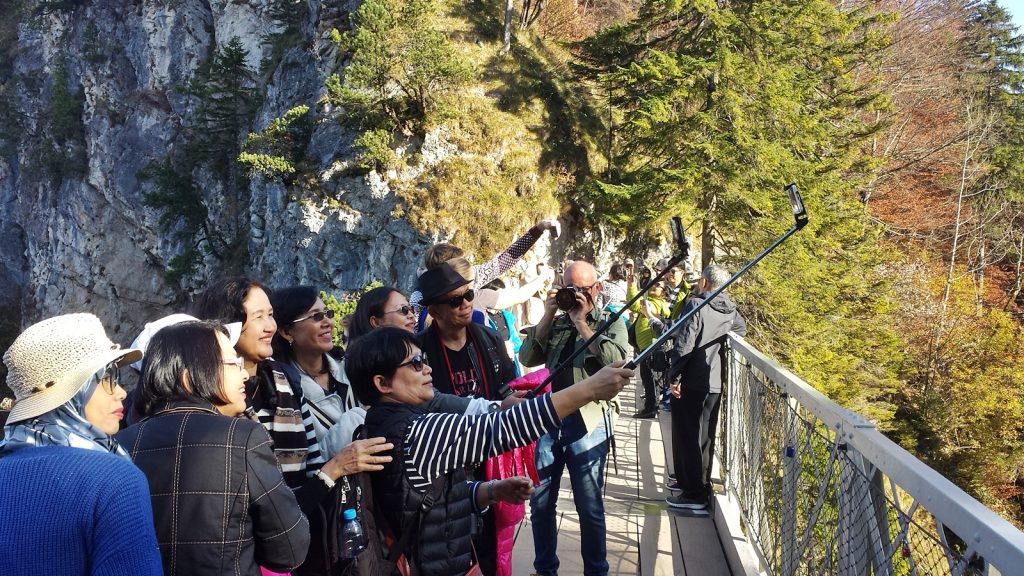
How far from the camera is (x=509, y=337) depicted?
4543mm

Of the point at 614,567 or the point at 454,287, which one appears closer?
the point at 454,287

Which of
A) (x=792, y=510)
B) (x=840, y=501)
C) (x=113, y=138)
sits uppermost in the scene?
(x=113, y=138)

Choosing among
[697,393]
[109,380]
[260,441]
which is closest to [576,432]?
[697,393]

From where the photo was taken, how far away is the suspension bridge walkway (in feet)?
5.24

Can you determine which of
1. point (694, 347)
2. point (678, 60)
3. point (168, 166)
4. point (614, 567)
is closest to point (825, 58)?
point (678, 60)

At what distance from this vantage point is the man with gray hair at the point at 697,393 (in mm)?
4891

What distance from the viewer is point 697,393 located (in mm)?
5004

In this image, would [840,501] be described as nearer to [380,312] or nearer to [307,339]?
[380,312]

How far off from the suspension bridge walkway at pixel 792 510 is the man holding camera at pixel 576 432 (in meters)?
0.47

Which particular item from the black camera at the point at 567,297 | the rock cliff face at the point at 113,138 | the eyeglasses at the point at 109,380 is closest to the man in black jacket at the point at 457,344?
the black camera at the point at 567,297

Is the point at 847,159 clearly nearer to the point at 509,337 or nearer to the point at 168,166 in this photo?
the point at 509,337

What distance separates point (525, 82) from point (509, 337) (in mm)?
19309

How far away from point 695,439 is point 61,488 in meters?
4.22

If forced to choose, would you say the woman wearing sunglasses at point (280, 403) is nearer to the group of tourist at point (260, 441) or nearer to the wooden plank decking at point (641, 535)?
the group of tourist at point (260, 441)
